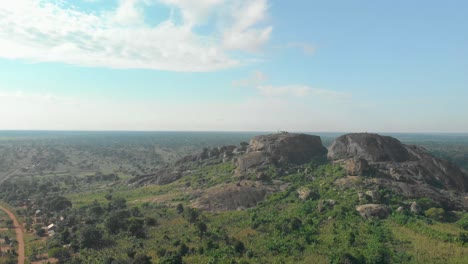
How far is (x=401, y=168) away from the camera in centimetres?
6631

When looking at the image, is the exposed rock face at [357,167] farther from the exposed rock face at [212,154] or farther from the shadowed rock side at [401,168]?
the exposed rock face at [212,154]

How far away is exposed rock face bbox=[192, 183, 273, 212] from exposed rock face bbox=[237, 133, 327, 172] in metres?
13.6

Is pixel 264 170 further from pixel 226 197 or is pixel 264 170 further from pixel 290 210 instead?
pixel 290 210

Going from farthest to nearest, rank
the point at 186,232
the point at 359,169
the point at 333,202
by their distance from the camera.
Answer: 1. the point at 359,169
2. the point at 333,202
3. the point at 186,232

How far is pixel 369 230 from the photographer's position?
43.9m

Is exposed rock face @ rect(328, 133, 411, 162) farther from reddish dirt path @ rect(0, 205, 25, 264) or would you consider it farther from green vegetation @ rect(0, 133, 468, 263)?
reddish dirt path @ rect(0, 205, 25, 264)

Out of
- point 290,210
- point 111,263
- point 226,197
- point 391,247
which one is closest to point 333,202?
point 290,210

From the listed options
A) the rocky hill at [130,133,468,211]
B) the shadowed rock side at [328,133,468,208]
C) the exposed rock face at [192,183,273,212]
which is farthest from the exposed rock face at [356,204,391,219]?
the exposed rock face at [192,183,273,212]

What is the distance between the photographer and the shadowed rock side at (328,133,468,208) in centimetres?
5762

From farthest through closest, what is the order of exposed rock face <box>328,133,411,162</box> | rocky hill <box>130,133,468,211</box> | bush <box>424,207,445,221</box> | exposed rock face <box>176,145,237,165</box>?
1. exposed rock face <box>176,145,237,165</box>
2. exposed rock face <box>328,133,411,162</box>
3. rocky hill <box>130,133,468,211</box>
4. bush <box>424,207,445,221</box>

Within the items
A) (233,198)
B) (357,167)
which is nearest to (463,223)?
(357,167)

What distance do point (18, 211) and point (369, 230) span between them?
233 ft

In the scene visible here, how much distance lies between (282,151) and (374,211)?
36.4 metres

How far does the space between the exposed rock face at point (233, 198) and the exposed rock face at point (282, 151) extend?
44.5 ft
